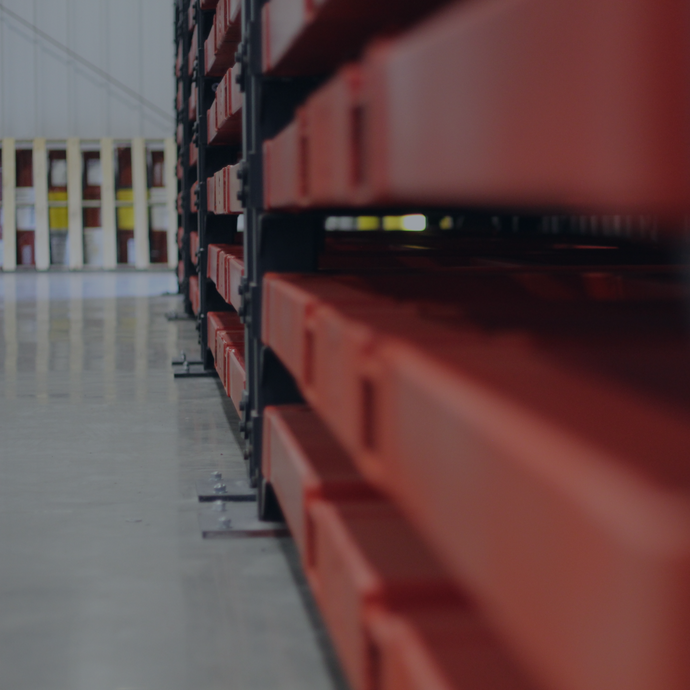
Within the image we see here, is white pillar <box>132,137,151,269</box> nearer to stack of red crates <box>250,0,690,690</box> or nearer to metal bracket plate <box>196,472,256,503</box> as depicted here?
metal bracket plate <box>196,472,256,503</box>

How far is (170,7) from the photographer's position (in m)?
17.6

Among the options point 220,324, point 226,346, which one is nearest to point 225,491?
point 226,346

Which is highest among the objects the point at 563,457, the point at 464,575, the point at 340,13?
the point at 340,13

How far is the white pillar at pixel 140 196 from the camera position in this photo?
16.2m

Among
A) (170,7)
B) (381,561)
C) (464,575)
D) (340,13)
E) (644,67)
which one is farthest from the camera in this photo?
(170,7)

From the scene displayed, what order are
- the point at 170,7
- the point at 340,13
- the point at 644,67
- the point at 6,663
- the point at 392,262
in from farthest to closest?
1. the point at 170,7
2. the point at 392,262
3. the point at 6,663
4. the point at 340,13
5. the point at 644,67

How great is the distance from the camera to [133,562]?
2764 mm

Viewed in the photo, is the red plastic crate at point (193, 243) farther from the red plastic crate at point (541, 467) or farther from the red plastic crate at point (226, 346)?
the red plastic crate at point (541, 467)

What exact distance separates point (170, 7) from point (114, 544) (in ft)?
53.4

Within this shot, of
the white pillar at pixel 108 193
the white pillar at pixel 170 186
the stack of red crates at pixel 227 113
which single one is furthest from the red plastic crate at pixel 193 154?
the white pillar at pixel 108 193

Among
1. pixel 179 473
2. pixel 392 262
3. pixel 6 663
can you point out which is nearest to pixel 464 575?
pixel 6 663

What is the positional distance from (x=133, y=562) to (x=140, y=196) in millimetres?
13992

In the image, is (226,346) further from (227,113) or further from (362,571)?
(362,571)

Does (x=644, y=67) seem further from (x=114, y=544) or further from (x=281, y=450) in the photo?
(x=114, y=544)
